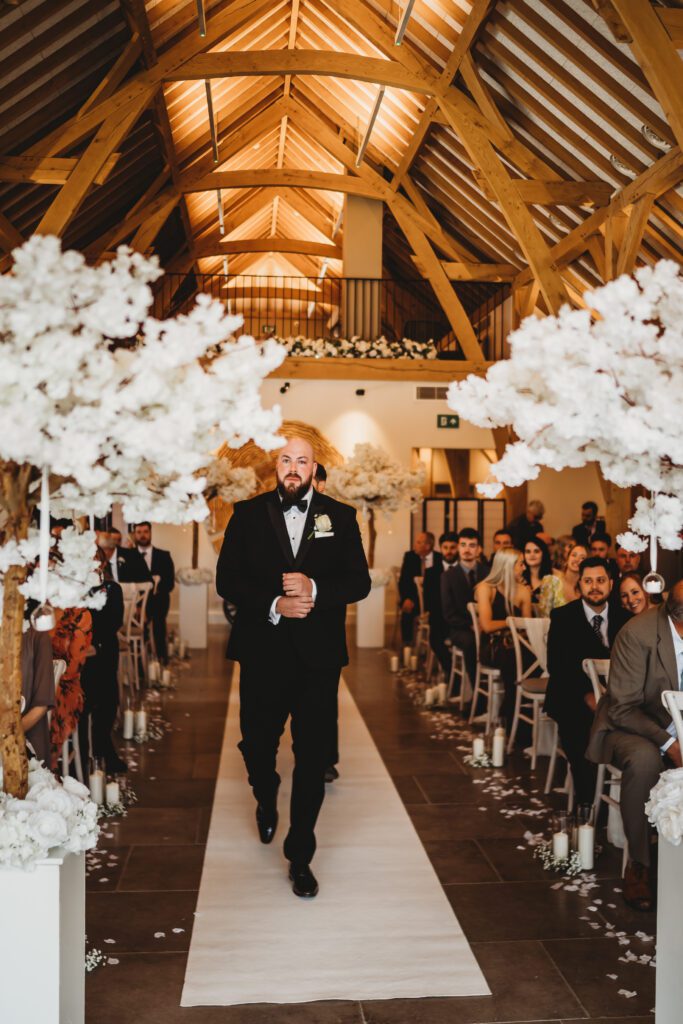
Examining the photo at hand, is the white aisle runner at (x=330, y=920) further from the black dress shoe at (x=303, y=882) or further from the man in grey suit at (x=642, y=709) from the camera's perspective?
the man in grey suit at (x=642, y=709)

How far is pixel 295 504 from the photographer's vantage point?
154 inches

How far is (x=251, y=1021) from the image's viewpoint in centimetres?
291

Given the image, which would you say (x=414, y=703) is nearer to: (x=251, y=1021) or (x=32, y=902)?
(x=251, y=1021)

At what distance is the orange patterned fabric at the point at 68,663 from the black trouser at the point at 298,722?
35.1 inches

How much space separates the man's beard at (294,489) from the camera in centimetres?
371

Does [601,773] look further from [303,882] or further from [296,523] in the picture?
[296,523]

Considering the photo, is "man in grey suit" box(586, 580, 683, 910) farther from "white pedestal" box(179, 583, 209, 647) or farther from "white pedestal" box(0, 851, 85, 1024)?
"white pedestal" box(179, 583, 209, 647)

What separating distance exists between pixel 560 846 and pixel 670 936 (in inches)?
64.6

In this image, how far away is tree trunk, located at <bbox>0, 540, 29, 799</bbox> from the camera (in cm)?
226

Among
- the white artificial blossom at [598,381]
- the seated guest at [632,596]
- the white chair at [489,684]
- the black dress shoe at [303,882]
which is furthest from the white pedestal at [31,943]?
the white chair at [489,684]

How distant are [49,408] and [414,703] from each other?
20.6 ft

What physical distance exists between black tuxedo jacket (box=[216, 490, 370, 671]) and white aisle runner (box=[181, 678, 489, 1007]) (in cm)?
92

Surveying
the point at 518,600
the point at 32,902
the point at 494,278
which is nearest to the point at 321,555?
the point at 32,902

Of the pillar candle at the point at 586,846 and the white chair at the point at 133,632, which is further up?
the white chair at the point at 133,632
